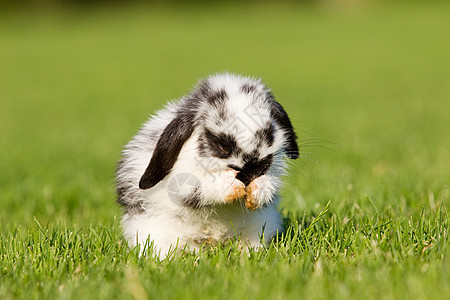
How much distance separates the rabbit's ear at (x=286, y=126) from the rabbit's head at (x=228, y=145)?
0.04 feet

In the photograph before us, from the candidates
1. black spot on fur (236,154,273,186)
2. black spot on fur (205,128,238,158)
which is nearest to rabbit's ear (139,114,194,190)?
black spot on fur (205,128,238,158)

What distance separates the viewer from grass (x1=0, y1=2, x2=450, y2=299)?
3152 millimetres

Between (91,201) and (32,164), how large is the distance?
2276 millimetres

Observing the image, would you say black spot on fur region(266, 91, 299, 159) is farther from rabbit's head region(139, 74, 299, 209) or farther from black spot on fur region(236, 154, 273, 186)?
black spot on fur region(236, 154, 273, 186)

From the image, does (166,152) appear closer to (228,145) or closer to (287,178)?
(228,145)

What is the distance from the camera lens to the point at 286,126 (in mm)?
3896

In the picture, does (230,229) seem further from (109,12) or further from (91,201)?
(109,12)

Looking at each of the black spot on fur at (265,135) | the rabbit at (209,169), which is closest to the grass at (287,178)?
the rabbit at (209,169)

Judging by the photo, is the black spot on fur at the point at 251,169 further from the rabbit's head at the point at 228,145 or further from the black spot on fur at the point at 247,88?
the black spot on fur at the point at 247,88

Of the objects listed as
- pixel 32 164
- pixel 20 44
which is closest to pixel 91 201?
pixel 32 164

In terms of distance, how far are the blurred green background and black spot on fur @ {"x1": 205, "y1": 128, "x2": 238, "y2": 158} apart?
0.82 meters

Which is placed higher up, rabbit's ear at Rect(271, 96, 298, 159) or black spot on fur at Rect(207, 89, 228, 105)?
black spot on fur at Rect(207, 89, 228, 105)

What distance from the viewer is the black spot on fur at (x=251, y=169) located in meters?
3.44

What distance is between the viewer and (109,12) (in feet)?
167
